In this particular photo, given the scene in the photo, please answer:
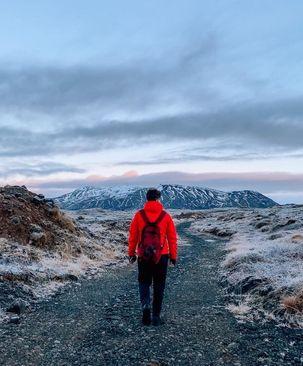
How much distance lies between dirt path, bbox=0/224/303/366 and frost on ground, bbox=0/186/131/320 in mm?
1530

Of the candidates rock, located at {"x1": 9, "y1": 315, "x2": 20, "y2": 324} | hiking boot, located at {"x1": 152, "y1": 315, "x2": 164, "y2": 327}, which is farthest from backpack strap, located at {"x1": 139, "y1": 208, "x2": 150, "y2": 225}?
rock, located at {"x1": 9, "y1": 315, "x2": 20, "y2": 324}

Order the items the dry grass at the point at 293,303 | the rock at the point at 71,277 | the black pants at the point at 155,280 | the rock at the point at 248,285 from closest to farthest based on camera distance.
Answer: the black pants at the point at 155,280 < the dry grass at the point at 293,303 < the rock at the point at 248,285 < the rock at the point at 71,277

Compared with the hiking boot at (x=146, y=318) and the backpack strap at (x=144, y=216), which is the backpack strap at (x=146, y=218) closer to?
the backpack strap at (x=144, y=216)

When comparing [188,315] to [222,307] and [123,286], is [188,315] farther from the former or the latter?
[123,286]

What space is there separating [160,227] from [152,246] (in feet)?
1.77

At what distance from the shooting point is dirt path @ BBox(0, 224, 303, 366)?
9.30 m

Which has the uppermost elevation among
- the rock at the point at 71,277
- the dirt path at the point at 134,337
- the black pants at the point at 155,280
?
the black pants at the point at 155,280

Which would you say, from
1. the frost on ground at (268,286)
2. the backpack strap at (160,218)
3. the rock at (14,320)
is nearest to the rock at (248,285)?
the frost on ground at (268,286)

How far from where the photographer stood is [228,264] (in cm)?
2389

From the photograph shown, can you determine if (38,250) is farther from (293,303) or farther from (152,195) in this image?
(293,303)

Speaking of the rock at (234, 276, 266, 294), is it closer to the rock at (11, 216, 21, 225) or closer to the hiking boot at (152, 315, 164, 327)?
the hiking boot at (152, 315, 164, 327)

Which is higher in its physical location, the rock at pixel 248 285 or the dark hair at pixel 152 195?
the dark hair at pixel 152 195

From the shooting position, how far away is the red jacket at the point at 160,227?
11867 millimetres

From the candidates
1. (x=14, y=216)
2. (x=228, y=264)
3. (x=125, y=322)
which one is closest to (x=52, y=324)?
(x=125, y=322)
